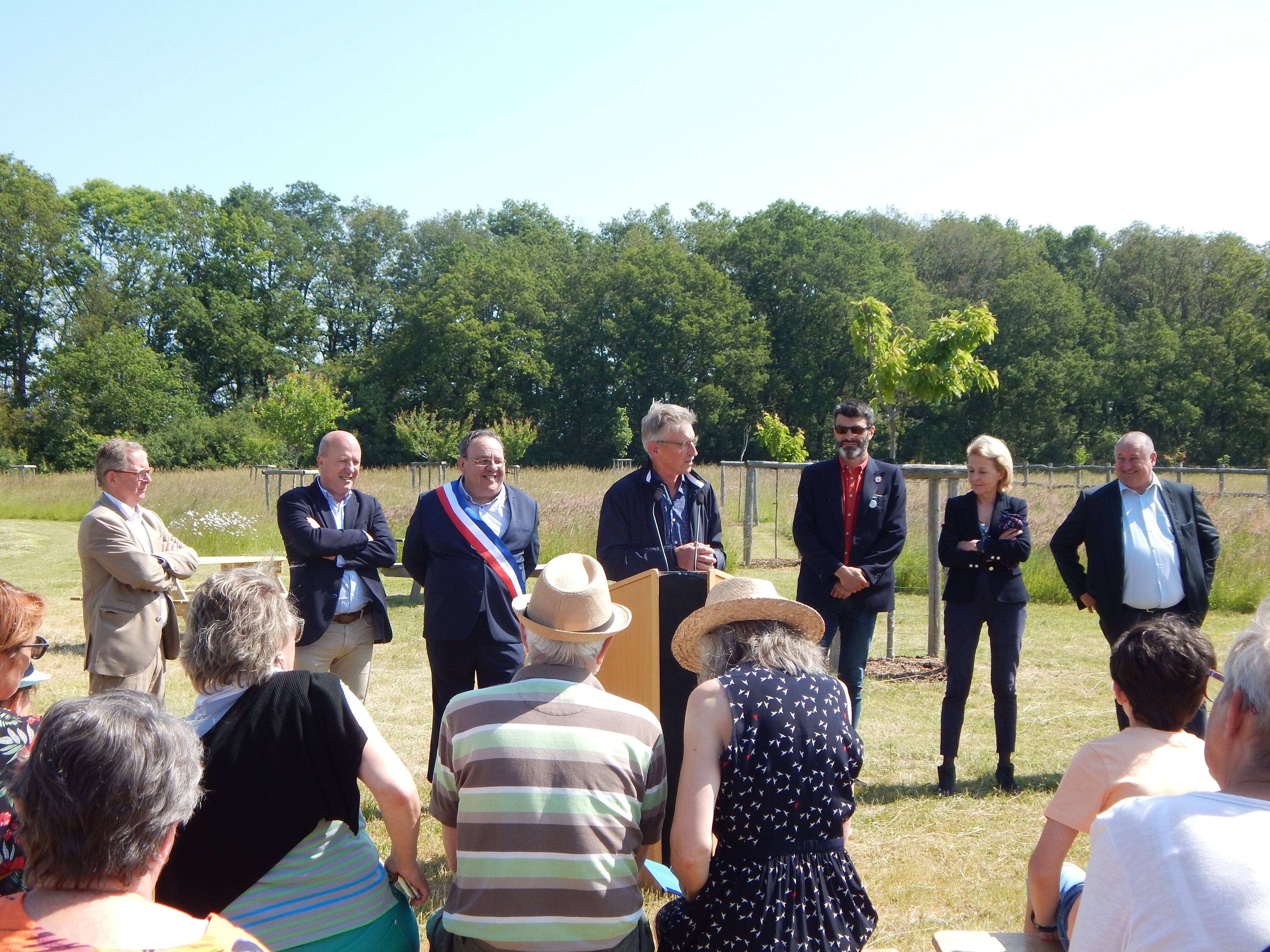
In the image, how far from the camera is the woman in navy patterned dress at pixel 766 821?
2398 mm

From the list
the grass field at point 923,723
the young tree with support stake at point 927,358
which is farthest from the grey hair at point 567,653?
the young tree with support stake at point 927,358

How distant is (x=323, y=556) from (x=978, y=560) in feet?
11.2

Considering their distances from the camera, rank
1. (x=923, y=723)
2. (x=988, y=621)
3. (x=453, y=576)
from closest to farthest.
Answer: (x=453, y=576), (x=988, y=621), (x=923, y=723)

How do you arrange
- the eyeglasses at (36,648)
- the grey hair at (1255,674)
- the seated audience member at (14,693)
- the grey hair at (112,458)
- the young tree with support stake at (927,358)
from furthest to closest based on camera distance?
the young tree with support stake at (927,358) → the grey hair at (112,458) → the eyeglasses at (36,648) → the seated audience member at (14,693) → the grey hair at (1255,674)

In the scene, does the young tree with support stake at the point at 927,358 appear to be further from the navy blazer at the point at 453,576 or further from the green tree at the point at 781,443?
the green tree at the point at 781,443

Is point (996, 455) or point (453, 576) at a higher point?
point (996, 455)

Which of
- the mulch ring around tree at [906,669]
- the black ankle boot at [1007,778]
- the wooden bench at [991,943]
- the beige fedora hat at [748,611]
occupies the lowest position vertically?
the mulch ring around tree at [906,669]

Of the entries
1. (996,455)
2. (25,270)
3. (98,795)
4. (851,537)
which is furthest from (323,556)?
(25,270)

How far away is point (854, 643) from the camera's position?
5.46m

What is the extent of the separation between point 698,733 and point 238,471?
1244 inches

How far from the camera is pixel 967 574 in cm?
546

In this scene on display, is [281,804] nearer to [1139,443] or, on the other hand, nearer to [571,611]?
[571,611]

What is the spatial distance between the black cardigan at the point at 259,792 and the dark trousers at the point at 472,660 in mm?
2264

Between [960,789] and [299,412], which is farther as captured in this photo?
[299,412]
